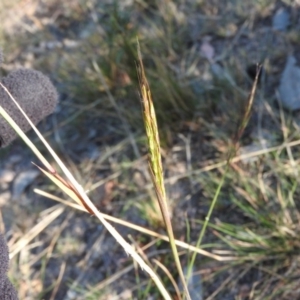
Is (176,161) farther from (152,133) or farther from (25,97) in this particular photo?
(152,133)

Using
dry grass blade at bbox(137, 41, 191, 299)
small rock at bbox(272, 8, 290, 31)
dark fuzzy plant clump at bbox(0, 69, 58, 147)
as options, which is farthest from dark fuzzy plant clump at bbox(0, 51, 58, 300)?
small rock at bbox(272, 8, 290, 31)

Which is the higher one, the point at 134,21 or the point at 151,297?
the point at 134,21

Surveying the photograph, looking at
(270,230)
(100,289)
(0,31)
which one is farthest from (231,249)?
(0,31)

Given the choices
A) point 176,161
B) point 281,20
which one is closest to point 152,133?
point 176,161

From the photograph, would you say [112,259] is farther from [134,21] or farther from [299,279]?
[134,21]

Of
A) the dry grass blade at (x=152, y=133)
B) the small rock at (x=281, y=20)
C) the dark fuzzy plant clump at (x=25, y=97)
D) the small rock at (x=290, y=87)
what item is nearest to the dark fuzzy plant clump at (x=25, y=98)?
the dark fuzzy plant clump at (x=25, y=97)
